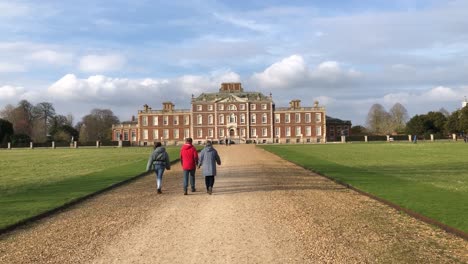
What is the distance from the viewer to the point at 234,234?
8352 millimetres

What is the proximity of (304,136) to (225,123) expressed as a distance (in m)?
19.9

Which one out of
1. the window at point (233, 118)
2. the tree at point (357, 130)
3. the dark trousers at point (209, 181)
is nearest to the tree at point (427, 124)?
the tree at point (357, 130)

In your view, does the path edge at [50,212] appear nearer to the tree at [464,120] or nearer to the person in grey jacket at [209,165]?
the person in grey jacket at [209,165]

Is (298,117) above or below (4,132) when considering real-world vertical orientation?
above

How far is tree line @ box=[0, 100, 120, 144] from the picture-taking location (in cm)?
9712

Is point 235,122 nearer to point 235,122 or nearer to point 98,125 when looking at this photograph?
point 235,122

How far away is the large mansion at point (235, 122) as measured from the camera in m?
114

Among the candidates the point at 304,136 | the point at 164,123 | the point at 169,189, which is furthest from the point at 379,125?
the point at 169,189

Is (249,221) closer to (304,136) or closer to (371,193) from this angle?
(371,193)

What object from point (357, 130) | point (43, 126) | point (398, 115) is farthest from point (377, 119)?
point (43, 126)

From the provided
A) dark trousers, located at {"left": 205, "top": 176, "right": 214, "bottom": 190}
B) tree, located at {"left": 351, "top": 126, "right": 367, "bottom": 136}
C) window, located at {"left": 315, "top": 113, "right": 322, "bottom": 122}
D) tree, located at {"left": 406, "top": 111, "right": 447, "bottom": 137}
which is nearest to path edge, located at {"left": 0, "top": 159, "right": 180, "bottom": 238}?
dark trousers, located at {"left": 205, "top": 176, "right": 214, "bottom": 190}

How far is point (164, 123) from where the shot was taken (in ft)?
384

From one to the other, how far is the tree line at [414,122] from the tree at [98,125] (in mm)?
68601

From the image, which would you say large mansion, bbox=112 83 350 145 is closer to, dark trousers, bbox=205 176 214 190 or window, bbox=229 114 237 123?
window, bbox=229 114 237 123
